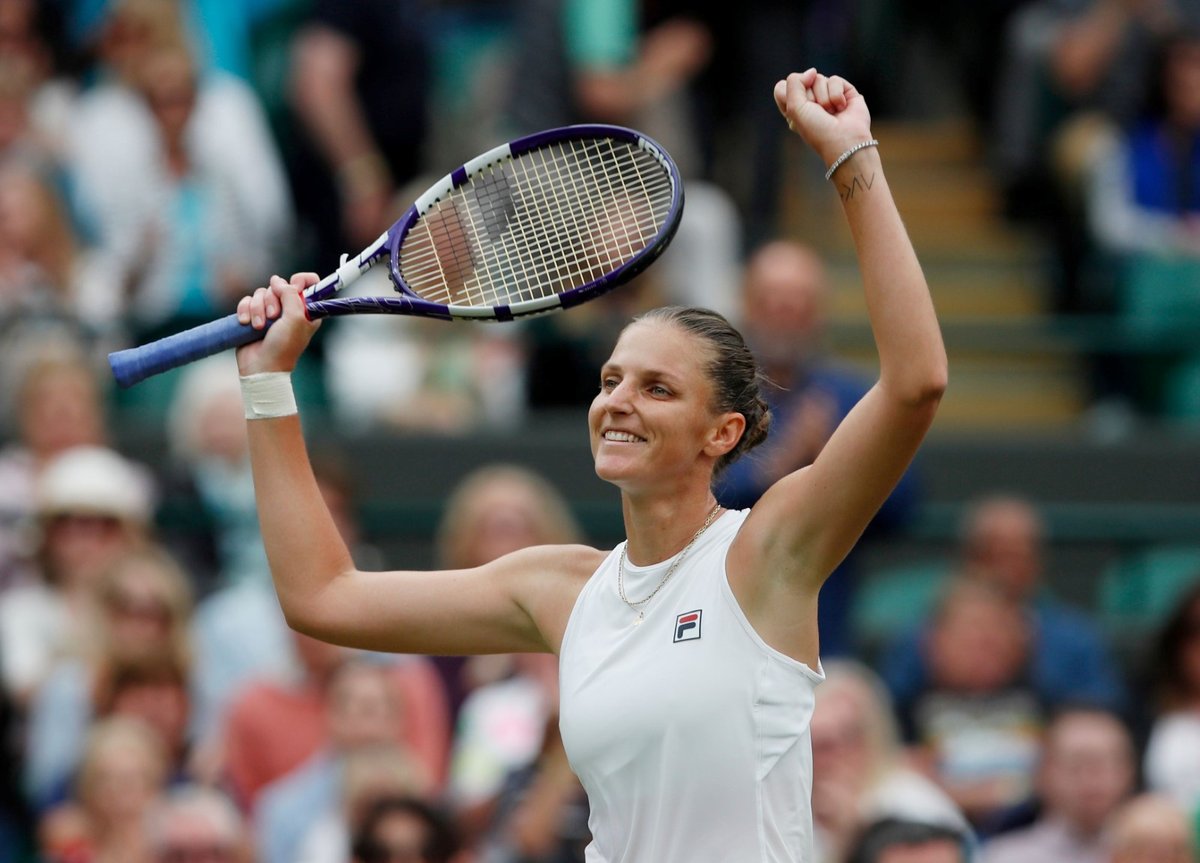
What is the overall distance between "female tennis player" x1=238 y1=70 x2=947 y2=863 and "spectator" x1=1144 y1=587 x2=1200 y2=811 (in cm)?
410

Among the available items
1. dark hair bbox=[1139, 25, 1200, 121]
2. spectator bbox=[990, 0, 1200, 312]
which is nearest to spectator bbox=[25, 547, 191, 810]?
spectator bbox=[990, 0, 1200, 312]

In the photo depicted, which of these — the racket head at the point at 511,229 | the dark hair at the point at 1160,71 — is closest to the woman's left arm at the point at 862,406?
the racket head at the point at 511,229

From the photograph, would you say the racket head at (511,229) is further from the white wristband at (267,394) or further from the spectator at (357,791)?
the spectator at (357,791)

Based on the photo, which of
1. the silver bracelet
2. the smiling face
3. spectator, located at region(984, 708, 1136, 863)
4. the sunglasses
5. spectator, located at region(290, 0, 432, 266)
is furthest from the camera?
spectator, located at region(290, 0, 432, 266)

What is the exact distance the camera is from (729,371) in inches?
141

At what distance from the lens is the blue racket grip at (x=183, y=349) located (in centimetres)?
387

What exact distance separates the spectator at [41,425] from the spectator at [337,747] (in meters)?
1.71

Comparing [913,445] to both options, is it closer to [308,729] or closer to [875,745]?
[875,745]

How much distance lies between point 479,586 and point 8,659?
4141mm

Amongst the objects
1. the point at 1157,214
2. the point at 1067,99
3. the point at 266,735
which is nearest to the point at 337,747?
the point at 266,735

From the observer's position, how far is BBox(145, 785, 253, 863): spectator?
6234mm

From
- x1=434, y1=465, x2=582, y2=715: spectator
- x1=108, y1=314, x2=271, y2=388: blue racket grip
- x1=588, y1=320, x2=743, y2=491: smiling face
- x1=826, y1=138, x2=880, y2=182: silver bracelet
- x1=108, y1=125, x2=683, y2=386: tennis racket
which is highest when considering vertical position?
x1=826, y1=138, x2=880, y2=182: silver bracelet

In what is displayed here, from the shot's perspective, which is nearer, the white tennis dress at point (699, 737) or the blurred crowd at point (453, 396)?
the white tennis dress at point (699, 737)

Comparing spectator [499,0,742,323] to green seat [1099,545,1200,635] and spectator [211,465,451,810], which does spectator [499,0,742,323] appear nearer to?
green seat [1099,545,1200,635]
